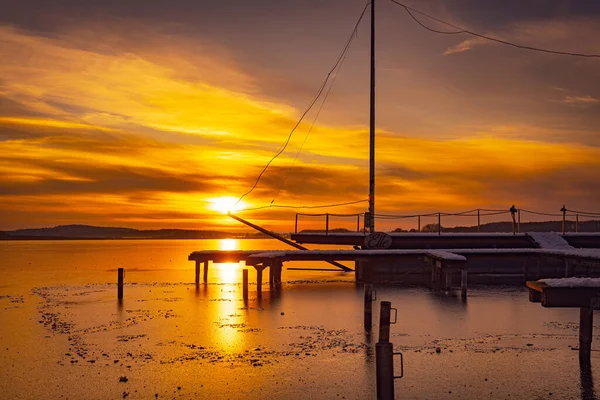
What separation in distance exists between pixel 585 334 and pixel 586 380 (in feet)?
6.68

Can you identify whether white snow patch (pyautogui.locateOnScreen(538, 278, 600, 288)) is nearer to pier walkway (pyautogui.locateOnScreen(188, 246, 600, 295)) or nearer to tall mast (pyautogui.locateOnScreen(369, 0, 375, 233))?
pier walkway (pyautogui.locateOnScreen(188, 246, 600, 295))

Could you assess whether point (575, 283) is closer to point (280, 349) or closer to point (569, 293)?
point (569, 293)

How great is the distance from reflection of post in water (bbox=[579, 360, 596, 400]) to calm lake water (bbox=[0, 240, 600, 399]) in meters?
0.04

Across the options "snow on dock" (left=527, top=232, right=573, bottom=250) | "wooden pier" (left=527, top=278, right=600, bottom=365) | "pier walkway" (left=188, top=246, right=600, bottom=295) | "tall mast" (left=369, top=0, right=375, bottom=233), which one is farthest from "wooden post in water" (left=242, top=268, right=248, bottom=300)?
"snow on dock" (left=527, top=232, right=573, bottom=250)

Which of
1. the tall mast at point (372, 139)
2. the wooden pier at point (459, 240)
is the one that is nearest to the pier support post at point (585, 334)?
the tall mast at point (372, 139)

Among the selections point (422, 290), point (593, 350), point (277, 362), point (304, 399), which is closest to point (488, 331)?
point (593, 350)

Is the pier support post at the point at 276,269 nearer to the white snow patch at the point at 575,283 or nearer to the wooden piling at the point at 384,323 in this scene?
the wooden piling at the point at 384,323

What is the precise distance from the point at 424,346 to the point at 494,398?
5.92m

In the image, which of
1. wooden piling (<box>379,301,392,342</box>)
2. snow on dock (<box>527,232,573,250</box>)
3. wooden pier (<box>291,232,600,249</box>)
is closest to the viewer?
wooden piling (<box>379,301,392,342</box>)

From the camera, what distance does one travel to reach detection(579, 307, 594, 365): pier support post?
17.0 meters

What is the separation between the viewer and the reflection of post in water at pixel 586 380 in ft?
46.8

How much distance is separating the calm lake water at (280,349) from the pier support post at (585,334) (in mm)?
269

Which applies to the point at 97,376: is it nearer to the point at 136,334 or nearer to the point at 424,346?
the point at 136,334

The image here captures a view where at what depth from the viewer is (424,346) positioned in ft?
66.1
